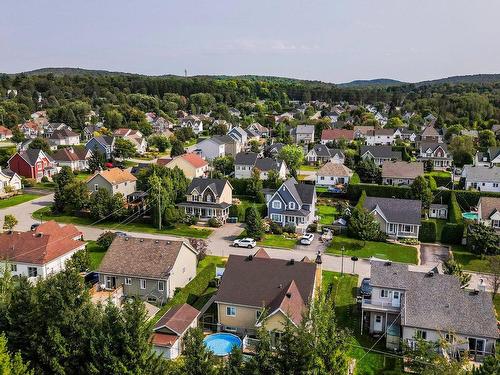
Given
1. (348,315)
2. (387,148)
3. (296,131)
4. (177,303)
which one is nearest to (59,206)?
(177,303)

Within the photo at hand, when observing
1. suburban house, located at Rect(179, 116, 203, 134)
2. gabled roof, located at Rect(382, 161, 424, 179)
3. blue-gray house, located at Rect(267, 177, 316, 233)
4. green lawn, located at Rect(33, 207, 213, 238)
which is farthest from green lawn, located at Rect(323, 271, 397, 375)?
suburban house, located at Rect(179, 116, 203, 134)

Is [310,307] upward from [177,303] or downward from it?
upward

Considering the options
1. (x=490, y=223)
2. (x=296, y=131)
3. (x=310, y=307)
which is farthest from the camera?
(x=296, y=131)

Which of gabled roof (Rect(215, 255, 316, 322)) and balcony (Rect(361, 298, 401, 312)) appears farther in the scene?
balcony (Rect(361, 298, 401, 312))

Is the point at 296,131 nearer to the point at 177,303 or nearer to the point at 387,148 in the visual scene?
the point at 387,148

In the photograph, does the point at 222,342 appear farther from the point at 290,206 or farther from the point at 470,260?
the point at 290,206

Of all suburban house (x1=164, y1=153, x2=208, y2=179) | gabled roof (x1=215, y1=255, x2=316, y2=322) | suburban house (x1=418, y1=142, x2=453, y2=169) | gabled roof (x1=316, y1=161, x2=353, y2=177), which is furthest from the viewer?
suburban house (x1=418, y1=142, x2=453, y2=169)

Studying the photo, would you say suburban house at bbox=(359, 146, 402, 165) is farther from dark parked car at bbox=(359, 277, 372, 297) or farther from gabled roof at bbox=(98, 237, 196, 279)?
gabled roof at bbox=(98, 237, 196, 279)
